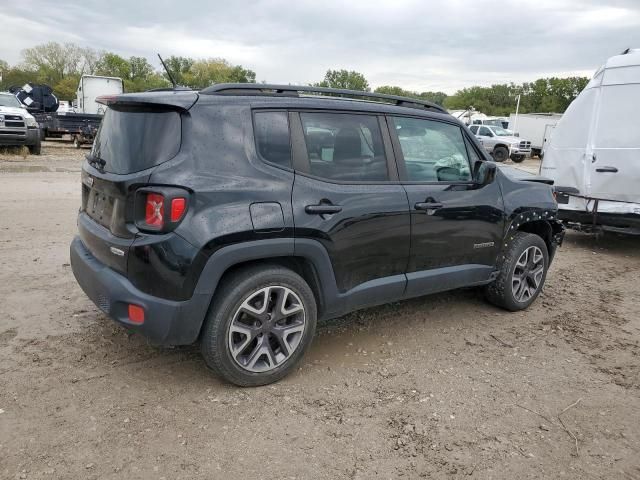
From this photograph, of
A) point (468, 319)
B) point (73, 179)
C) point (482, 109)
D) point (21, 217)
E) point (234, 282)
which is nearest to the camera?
point (234, 282)

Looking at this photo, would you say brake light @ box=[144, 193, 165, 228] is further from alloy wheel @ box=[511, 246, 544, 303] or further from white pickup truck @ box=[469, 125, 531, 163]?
white pickup truck @ box=[469, 125, 531, 163]

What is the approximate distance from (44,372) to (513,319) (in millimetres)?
3731

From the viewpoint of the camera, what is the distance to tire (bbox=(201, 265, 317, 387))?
118 inches

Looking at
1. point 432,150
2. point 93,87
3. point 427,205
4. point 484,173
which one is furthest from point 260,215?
point 93,87

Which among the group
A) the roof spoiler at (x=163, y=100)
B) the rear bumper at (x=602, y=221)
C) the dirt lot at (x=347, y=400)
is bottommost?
the dirt lot at (x=347, y=400)

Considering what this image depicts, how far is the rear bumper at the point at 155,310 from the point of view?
9.38 ft

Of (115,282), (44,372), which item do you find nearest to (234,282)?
(115,282)

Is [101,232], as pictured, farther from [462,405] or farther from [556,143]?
[556,143]

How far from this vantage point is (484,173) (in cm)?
418

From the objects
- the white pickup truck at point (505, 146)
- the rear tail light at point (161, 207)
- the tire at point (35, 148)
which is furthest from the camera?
the white pickup truck at point (505, 146)

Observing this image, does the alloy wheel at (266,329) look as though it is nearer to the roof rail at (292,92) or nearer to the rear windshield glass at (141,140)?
the rear windshield glass at (141,140)

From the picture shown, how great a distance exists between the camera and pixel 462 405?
3160 mm

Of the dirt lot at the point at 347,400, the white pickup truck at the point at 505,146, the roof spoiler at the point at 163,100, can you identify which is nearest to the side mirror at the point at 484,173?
the dirt lot at the point at 347,400

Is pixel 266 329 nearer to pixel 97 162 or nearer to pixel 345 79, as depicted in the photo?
pixel 97 162
